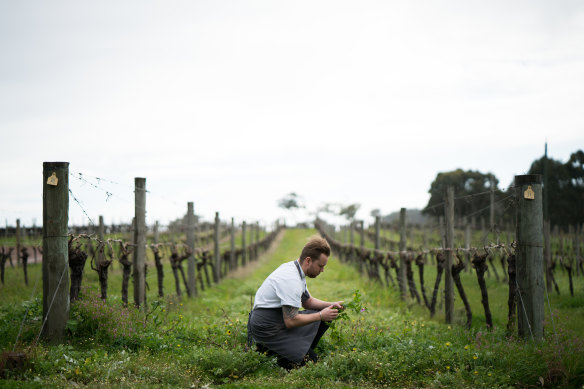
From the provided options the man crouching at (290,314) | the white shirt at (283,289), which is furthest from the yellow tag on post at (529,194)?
the white shirt at (283,289)

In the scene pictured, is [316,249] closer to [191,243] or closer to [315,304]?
[315,304]

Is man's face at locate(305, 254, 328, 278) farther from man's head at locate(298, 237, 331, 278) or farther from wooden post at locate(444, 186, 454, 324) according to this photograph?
wooden post at locate(444, 186, 454, 324)

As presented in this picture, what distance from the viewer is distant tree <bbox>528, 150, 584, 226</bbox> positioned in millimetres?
31250

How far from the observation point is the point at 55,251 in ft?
19.2

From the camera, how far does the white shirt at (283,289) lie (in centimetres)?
495

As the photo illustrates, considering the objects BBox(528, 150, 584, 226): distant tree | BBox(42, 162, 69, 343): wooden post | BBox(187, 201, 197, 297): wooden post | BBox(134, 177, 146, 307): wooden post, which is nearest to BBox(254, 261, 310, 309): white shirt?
BBox(42, 162, 69, 343): wooden post

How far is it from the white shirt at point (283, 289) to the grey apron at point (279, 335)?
7 cm

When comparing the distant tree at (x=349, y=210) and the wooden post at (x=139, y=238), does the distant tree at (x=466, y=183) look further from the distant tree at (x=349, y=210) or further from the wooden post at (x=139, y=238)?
the distant tree at (x=349, y=210)

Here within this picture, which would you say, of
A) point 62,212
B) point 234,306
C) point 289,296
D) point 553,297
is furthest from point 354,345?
point 553,297

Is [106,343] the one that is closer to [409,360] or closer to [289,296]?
[289,296]

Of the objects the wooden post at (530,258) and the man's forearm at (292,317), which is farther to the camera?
the wooden post at (530,258)

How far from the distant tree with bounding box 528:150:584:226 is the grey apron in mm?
30182

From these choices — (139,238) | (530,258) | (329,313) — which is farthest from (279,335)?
(139,238)

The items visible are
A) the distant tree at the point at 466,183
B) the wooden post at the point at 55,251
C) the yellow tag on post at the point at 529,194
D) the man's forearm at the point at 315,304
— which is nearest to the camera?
the man's forearm at the point at 315,304
